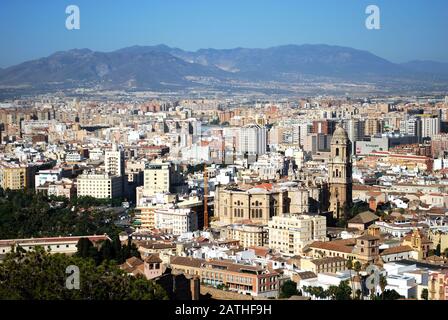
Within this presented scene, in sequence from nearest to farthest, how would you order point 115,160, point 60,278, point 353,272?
point 60,278 → point 353,272 → point 115,160

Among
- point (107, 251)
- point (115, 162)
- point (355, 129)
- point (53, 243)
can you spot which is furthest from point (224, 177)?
point (355, 129)

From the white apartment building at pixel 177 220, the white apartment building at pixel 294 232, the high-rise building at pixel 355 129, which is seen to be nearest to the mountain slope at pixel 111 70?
the high-rise building at pixel 355 129

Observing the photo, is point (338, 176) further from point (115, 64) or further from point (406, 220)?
point (115, 64)

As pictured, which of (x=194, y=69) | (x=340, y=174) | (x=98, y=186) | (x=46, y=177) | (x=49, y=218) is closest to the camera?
(x=49, y=218)

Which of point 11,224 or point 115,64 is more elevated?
point 115,64

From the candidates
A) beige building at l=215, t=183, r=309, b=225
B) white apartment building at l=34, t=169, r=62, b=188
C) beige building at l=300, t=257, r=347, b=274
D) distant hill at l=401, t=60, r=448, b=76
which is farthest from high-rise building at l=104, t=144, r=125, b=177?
beige building at l=300, t=257, r=347, b=274

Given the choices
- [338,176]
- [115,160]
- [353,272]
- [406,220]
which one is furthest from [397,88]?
[353,272]

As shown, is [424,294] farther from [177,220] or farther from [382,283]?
[177,220]
